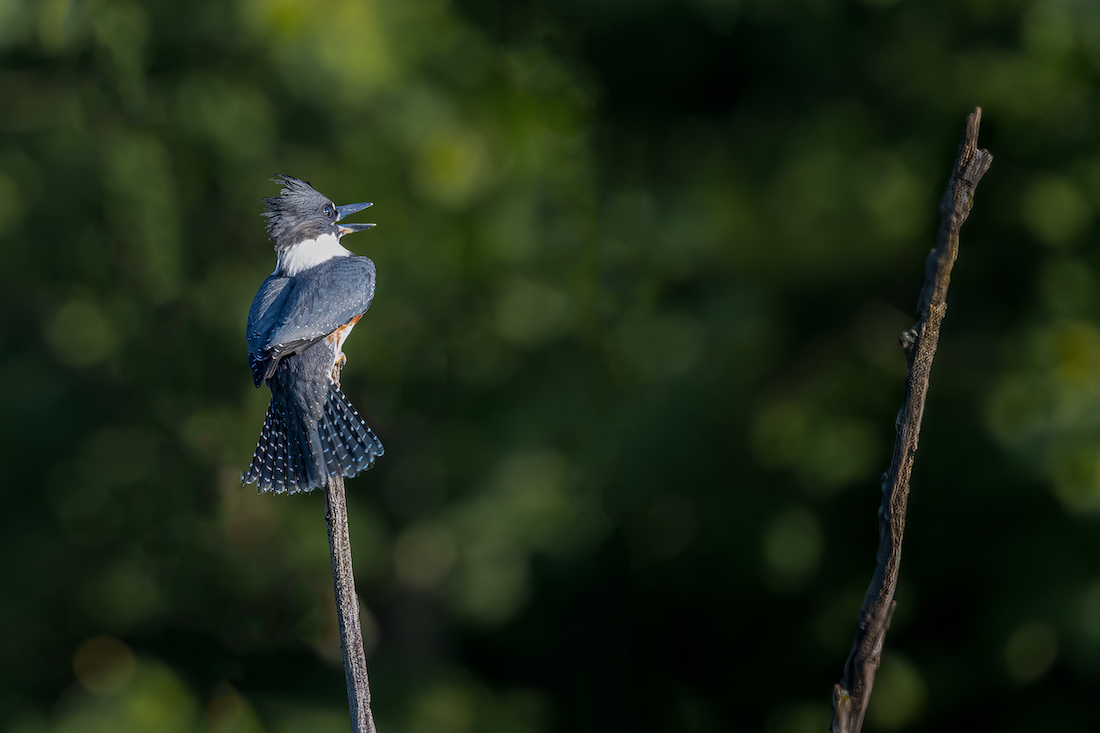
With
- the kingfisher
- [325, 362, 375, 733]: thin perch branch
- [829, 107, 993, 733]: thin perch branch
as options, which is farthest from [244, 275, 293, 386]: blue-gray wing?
[829, 107, 993, 733]: thin perch branch

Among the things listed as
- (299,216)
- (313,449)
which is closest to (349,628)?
(313,449)

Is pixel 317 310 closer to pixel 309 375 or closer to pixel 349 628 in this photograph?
pixel 309 375

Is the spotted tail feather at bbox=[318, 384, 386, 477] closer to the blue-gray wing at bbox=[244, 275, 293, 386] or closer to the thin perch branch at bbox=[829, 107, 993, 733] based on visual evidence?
the blue-gray wing at bbox=[244, 275, 293, 386]

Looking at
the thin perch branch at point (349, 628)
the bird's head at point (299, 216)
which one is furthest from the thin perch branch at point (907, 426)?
the bird's head at point (299, 216)

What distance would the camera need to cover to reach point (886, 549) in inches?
18.0

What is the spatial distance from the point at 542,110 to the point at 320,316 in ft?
3.60

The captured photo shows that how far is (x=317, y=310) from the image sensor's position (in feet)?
1.64

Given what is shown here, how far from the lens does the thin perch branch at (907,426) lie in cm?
38

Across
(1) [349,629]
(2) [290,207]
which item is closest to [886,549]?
(1) [349,629]

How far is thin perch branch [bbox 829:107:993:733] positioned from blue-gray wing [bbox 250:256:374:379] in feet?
1.05

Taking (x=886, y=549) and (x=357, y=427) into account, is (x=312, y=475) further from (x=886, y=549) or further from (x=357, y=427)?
(x=886, y=549)

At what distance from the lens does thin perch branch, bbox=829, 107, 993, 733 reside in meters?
0.38

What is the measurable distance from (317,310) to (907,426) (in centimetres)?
35

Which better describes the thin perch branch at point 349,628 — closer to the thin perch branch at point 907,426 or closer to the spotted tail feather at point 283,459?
the spotted tail feather at point 283,459
